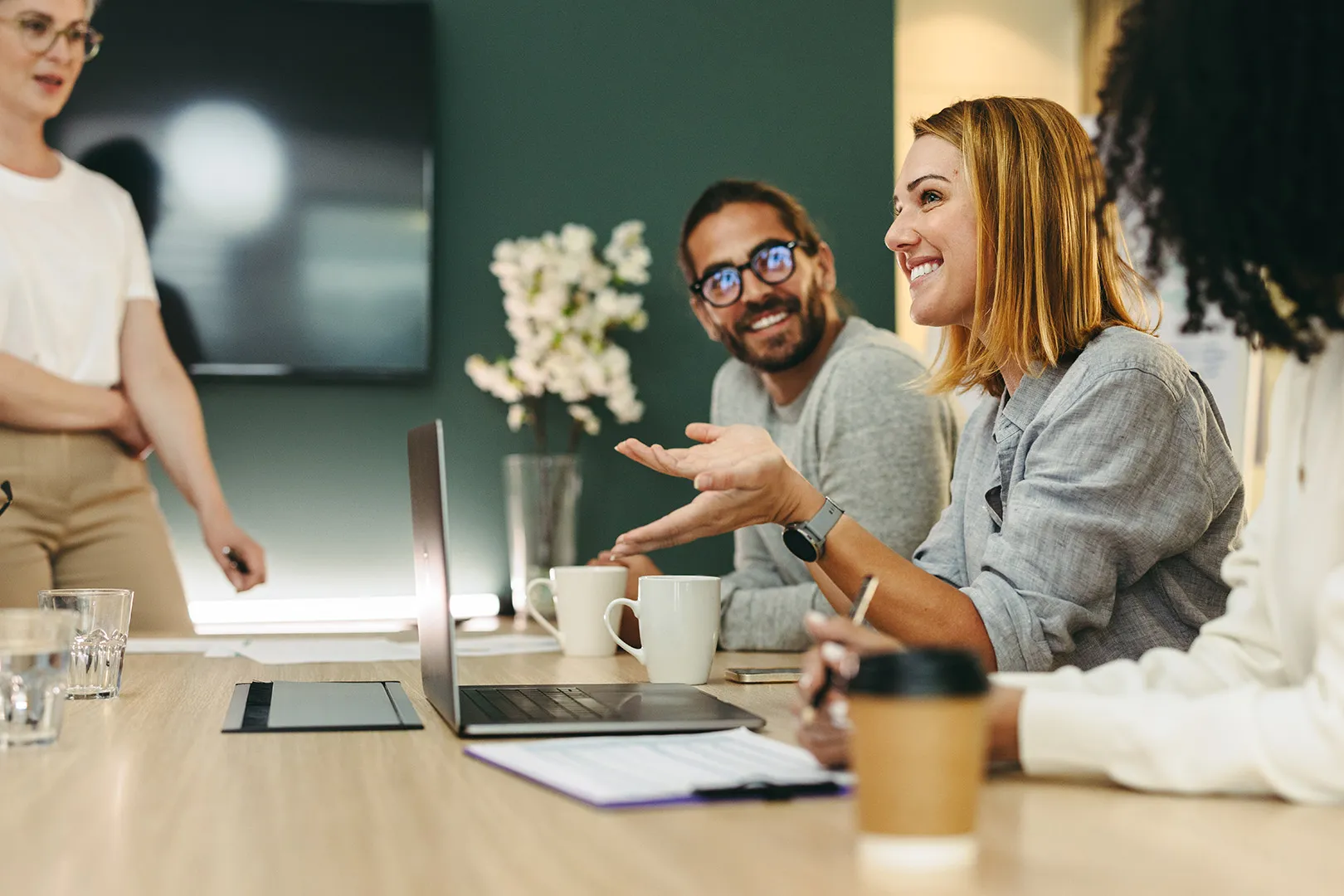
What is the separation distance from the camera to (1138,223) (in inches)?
37.4

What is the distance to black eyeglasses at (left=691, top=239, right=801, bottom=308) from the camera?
2.42 metres

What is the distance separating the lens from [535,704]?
112 centimetres

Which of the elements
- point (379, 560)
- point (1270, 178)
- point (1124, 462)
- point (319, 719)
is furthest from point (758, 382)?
point (1270, 178)

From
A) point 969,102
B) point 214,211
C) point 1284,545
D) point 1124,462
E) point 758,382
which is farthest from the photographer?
point 214,211

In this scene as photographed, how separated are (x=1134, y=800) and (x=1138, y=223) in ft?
1.40

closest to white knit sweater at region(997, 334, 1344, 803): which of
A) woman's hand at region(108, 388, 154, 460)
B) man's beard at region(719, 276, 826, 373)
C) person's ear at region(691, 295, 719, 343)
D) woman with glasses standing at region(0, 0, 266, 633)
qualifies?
man's beard at region(719, 276, 826, 373)

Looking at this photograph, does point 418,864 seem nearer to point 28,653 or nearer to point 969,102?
point 28,653

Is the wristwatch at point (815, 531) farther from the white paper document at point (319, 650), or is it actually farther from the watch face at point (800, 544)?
the white paper document at point (319, 650)

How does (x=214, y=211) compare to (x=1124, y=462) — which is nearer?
(x=1124, y=462)

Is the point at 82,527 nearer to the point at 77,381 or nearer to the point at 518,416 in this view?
the point at 77,381

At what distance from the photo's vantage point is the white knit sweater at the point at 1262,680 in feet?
2.50

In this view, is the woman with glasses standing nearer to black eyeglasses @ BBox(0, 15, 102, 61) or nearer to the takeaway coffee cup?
black eyeglasses @ BBox(0, 15, 102, 61)

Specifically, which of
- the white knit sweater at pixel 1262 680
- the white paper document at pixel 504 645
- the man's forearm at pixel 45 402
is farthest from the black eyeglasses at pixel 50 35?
the white knit sweater at pixel 1262 680

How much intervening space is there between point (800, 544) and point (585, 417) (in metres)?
1.58
